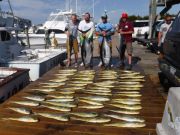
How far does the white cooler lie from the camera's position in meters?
2.65

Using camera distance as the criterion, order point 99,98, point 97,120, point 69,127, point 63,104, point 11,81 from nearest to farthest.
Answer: point 69,127 < point 97,120 < point 63,104 < point 99,98 < point 11,81

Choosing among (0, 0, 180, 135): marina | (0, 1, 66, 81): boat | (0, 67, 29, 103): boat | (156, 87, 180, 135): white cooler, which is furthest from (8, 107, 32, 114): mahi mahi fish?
(0, 1, 66, 81): boat

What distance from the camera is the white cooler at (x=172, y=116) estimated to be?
2650 millimetres

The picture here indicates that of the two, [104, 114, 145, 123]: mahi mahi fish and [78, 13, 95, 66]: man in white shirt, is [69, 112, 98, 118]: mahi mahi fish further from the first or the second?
[78, 13, 95, 66]: man in white shirt

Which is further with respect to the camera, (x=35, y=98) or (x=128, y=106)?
(x=35, y=98)

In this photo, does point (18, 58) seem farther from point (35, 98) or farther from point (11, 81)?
point (35, 98)

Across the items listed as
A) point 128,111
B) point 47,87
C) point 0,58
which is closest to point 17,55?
point 0,58

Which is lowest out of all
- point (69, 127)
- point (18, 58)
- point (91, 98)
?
point (69, 127)

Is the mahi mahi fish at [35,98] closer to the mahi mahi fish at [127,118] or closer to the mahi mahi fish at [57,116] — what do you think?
the mahi mahi fish at [57,116]

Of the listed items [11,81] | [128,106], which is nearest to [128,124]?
[128,106]

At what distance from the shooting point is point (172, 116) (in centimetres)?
280

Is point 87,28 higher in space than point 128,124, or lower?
higher

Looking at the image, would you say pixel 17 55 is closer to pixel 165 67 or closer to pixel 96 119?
pixel 165 67

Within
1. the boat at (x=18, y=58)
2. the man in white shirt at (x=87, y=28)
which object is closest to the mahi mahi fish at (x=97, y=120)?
the man in white shirt at (x=87, y=28)
